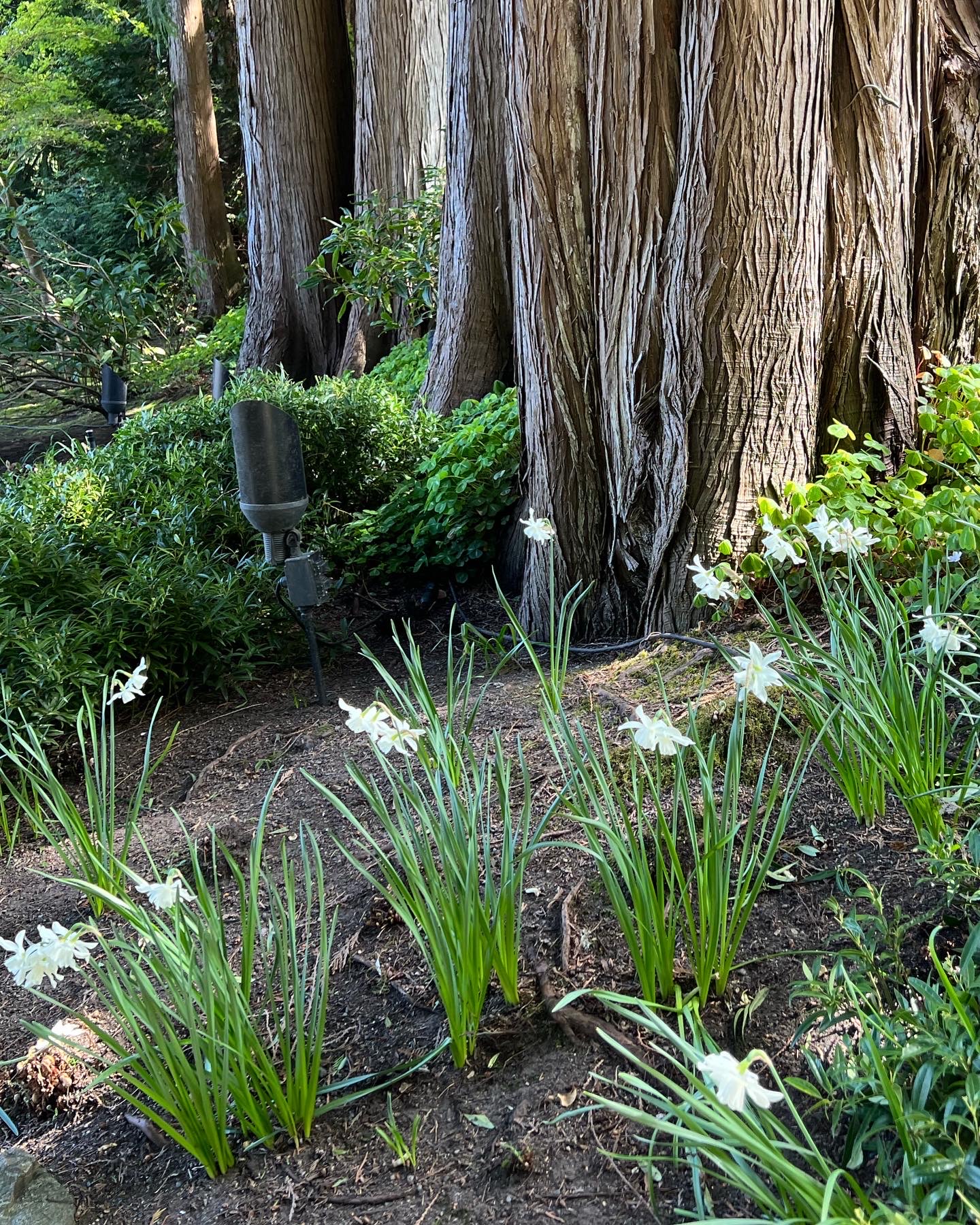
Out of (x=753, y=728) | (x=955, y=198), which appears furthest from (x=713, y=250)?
(x=753, y=728)

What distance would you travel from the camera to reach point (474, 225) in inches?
211

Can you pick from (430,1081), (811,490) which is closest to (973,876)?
(430,1081)

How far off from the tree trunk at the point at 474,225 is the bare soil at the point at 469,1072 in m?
3.31

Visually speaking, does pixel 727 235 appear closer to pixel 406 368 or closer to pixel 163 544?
pixel 163 544

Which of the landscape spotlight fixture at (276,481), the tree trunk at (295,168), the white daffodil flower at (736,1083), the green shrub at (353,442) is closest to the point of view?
the white daffodil flower at (736,1083)

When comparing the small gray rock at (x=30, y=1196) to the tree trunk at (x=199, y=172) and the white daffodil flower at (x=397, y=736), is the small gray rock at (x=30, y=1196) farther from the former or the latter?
the tree trunk at (x=199, y=172)

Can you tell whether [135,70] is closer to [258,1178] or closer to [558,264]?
[558,264]

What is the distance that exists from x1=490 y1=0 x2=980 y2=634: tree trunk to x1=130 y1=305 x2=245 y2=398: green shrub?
25.7 ft

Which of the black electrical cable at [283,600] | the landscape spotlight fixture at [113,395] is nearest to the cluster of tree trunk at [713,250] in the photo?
the black electrical cable at [283,600]

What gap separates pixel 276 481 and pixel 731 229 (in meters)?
1.64

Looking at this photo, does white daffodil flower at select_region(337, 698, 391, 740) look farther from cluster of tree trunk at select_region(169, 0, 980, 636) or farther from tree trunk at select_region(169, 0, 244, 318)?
tree trunk at select_region(169, 0, 244, 318)

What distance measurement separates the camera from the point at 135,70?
1422 cm

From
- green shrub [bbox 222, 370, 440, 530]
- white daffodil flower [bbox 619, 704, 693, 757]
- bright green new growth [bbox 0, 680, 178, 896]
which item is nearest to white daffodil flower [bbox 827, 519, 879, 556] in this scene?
white daffodil flower [bbox 619, 704, 693, 757]

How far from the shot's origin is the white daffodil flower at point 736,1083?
1.02 m
